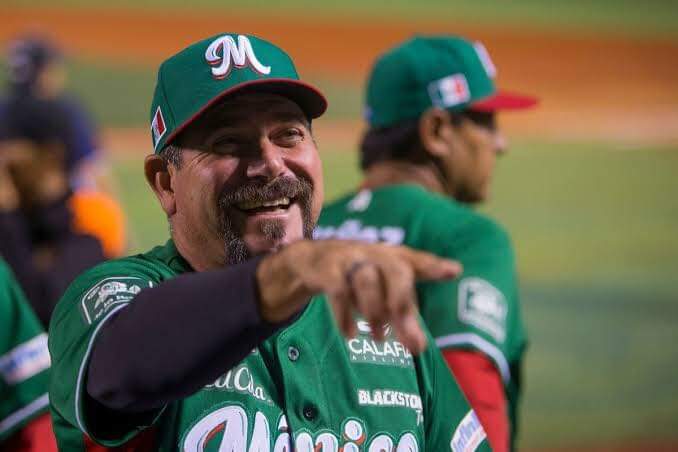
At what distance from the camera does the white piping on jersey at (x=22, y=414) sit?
7.22ft

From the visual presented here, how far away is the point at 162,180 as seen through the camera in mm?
1818

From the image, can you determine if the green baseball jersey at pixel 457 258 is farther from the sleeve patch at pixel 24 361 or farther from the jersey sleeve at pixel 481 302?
the sleeve patch at pixel 24 361

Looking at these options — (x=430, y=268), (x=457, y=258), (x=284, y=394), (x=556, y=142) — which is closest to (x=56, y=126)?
(x=457, y=258)

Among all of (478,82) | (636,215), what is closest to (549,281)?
(636,215)

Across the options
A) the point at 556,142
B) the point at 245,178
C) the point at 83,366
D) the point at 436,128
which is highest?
the point at 245,178

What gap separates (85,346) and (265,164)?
403 millimetres

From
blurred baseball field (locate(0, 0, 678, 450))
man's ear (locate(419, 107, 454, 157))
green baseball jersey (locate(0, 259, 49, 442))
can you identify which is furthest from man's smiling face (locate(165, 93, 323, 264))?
blurred baseball field (locate(0, 0, 678, 450))

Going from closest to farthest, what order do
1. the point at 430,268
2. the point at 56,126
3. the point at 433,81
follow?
the point at 430,268 → the point at 433,81 → the point at 56,126

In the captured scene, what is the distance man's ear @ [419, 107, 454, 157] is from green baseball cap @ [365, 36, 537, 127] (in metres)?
0.02

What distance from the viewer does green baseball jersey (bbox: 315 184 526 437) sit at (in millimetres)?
2602

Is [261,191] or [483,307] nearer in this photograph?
[261,191]

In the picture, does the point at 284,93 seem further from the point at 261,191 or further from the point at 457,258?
the point at 457,258

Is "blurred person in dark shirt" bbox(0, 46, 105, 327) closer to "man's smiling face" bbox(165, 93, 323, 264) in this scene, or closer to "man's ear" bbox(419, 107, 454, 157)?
"man's ear" bbox(419, 107, 454, 157)

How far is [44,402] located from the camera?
2236 mm
